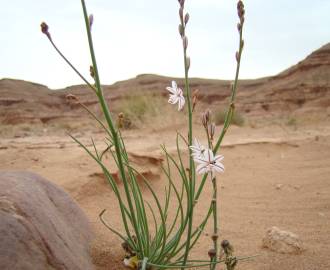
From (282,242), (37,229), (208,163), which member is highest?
(208,163)

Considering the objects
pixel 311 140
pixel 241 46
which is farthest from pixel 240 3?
pixel 311 140

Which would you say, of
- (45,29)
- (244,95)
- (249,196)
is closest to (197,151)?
(45,29)

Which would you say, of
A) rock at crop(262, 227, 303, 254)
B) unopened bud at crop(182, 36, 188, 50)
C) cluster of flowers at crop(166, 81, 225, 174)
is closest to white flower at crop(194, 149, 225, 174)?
cluster of flowers at crop(166, 81, 225, 174)

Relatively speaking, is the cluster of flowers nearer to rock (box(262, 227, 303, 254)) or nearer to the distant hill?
rock (box(262, 227, 303, 254))

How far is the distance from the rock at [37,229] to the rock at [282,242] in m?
0.94

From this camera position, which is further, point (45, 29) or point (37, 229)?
point (37, 229)

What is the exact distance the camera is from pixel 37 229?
1.35 m

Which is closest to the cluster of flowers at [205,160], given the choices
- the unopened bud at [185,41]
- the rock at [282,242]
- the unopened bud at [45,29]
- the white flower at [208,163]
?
the white flower at [208,163]

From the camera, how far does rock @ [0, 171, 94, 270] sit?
1225 millimetres

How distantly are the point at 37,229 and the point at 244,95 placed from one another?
94.6 feet

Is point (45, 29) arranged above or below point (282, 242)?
above

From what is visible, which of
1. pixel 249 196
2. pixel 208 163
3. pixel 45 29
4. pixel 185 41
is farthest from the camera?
pixel 249 196

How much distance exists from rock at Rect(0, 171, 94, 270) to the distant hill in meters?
19.6

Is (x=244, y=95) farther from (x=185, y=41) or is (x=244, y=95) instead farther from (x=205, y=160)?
(x=205, y=160)
